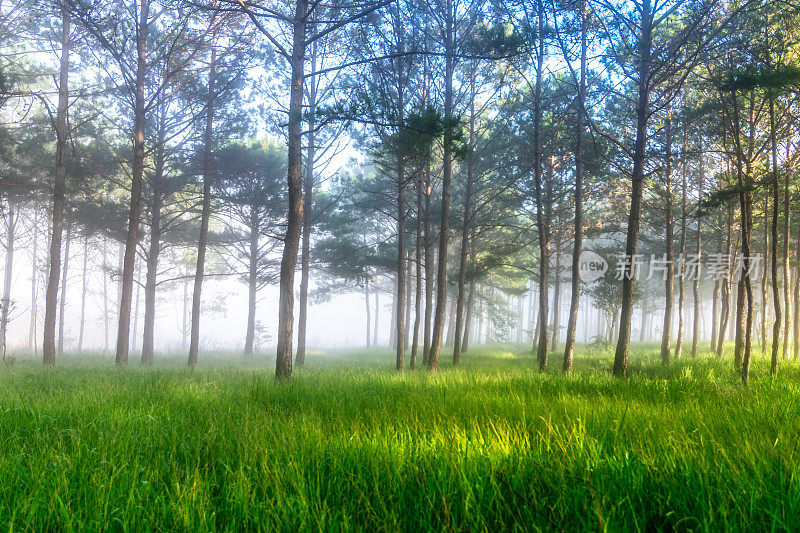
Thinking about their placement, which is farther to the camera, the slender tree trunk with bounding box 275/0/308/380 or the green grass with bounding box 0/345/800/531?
the slender tree trunk with bounding box 275/0/308/380

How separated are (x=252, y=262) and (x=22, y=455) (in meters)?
17.2

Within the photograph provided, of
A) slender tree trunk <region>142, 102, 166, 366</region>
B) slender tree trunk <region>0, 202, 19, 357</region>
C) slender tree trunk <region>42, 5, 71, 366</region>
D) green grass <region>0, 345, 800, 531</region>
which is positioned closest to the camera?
green grass <region>0, 345, 800, 531</region>

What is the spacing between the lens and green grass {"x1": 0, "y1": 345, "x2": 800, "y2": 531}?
201cm

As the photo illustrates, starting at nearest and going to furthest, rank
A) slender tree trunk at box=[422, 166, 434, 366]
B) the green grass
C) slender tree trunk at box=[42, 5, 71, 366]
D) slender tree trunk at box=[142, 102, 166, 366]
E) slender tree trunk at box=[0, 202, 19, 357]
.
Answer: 1. the green grass
2. slender tree trunk at box=[42, 5, 71, 366]
3. slender tree trunk at box=[422, 166, 434, 366]
4. slender tree trunk at box=[0, 202, 19, 357]
5. slender tree trunk at box=[142, 102, 166, 366]

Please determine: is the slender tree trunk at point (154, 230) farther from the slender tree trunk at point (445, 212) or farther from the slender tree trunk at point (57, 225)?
the slender tree trunk at point (445, 212)

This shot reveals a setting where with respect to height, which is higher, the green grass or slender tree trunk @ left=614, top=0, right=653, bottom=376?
slender tree trunk @ left=614, top=0, right=653, bottom=376


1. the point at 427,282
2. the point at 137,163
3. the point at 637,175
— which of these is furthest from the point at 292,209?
the point at 637,175

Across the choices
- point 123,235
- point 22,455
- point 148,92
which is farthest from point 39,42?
point 22,455

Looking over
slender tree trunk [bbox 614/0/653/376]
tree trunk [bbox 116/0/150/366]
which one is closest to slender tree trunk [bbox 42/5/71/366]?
tree trunk [bbox 116/0/150/366]

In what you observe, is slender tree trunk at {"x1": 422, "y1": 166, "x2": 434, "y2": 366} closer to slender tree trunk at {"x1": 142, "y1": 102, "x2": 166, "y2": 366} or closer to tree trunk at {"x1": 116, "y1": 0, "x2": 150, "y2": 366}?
tree trunk at {"x1": 116, "y1": 0, "x2": 150, "y2": 366}

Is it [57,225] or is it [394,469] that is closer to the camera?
[394,469]

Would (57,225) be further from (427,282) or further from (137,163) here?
(427,282)

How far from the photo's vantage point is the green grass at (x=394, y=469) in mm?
2012

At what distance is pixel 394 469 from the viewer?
8.45ft
